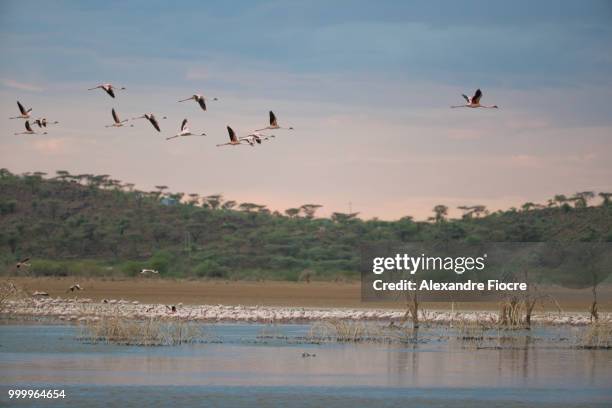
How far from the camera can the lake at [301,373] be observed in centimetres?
2717

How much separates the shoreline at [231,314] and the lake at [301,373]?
230 inches

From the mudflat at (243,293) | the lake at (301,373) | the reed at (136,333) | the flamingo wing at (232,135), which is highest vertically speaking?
the flamingo wing at (232,135)

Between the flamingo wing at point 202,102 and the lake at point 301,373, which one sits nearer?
the lake at point 301,373

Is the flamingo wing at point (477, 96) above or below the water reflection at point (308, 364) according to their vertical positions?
above

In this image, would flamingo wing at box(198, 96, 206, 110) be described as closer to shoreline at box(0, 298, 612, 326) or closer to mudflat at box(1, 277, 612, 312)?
shoreline at box(0, 298, 612, 326)

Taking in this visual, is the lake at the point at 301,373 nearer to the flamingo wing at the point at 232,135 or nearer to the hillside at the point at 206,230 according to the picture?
the flamingo wing at the point at 232,135

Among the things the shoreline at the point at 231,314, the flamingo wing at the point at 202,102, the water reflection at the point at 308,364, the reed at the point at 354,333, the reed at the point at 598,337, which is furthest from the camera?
the shoreline at the point at 231,314

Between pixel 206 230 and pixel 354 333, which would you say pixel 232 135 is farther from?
pixel 206 230

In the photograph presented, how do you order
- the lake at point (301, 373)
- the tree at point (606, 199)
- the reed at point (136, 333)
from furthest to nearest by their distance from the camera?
the tree at point (606, 199), the reed at point (136, 333), the lake at point (301, 373)

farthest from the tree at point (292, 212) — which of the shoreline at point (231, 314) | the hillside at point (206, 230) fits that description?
the shoreline at point (231, 314)

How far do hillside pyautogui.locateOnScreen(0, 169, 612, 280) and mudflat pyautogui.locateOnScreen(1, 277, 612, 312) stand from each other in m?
6.23

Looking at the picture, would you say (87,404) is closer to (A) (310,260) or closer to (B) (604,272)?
(B) (604,272)

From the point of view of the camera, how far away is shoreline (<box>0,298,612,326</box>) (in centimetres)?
4547

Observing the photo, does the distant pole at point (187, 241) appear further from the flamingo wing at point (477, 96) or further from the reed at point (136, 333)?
the flamingo wing at point (477, 96)
